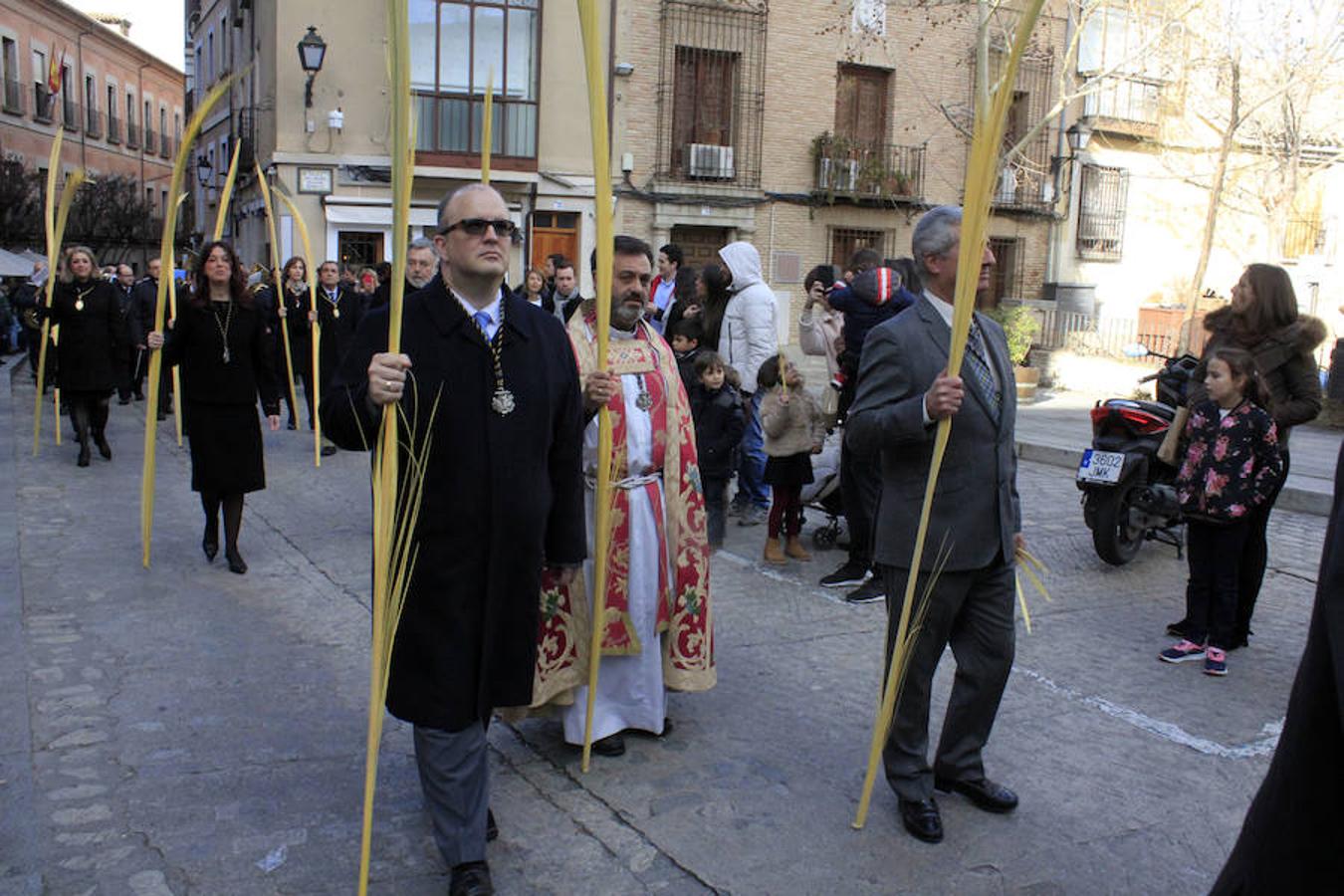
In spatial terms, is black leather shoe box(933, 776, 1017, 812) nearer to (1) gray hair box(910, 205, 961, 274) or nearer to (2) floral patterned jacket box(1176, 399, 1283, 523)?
(1) gray hair box(910, 205, 961, 274)

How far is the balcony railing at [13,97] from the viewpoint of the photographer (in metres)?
36.6

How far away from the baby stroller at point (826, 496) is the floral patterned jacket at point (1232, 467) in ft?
7.91

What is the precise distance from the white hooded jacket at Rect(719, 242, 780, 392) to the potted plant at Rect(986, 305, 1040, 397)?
10.1 m

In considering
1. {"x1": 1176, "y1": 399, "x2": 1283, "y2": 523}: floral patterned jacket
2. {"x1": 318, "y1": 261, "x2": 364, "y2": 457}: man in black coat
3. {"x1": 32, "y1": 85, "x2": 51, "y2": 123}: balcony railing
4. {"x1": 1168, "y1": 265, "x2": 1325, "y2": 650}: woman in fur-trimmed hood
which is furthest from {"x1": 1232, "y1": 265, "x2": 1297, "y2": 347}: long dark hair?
{"x1": 32, "y1": 85, "x2": 51, "y2": 123}: balcony railing

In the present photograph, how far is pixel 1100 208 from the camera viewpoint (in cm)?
2606

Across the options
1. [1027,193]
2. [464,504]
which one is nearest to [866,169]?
[1027,193]

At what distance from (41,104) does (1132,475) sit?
41.5 metres

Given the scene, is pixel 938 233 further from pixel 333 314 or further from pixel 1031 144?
pixel 1031 144

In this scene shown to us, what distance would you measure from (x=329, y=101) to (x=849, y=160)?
10149 millimetres

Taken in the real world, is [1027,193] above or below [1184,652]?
above

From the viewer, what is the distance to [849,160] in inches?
942

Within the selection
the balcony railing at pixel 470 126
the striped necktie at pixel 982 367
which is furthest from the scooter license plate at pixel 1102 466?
the balcony railing at pixel 470 126

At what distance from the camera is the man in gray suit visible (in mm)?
3672

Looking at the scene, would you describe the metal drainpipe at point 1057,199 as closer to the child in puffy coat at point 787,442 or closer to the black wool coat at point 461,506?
the child in puffy coat at point 787,442
